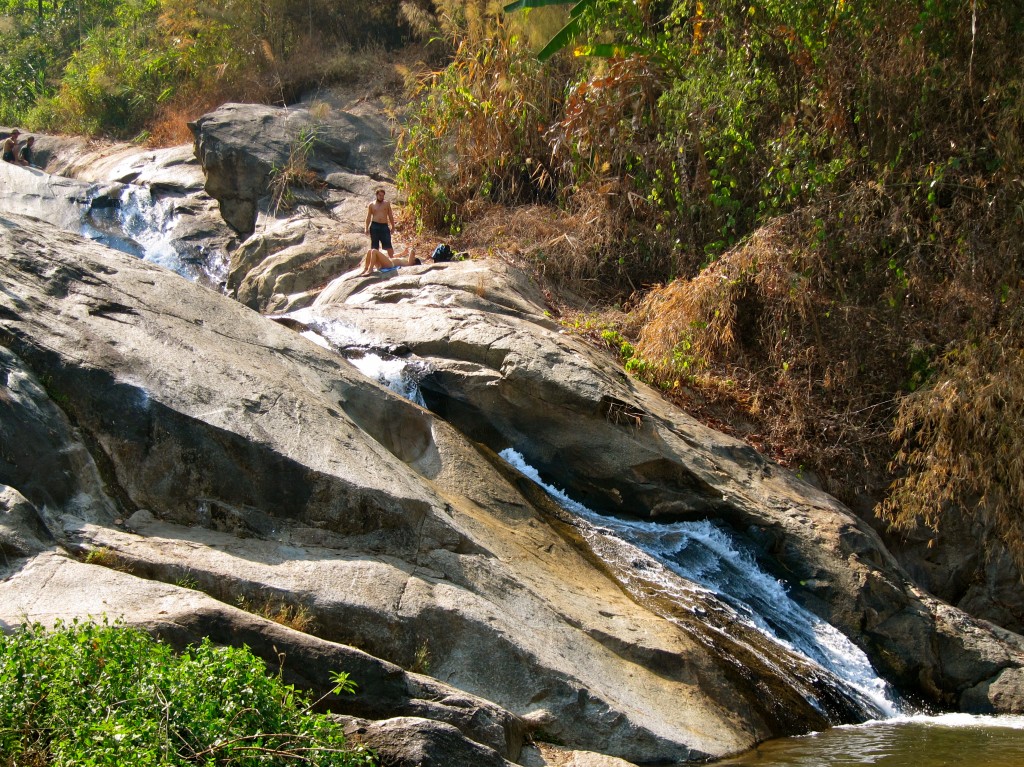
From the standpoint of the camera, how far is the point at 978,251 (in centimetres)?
1173

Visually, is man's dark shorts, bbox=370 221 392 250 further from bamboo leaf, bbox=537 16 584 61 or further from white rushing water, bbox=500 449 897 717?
white rushing water, bbox=500 449 897 717

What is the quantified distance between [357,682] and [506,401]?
5895 mm

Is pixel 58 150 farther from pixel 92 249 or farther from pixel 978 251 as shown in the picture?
pixel 978 251

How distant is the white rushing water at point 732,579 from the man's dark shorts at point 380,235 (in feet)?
20.9

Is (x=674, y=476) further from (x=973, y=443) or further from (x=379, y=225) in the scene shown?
(x=379, y=225)

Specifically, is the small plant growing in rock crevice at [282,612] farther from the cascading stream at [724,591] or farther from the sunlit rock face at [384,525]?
the cascading stream at [724,591]

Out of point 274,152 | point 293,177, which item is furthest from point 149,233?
point 293,177

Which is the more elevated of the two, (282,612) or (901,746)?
(282,612)

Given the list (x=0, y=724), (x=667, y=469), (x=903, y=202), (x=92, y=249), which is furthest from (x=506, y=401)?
(x=0, y=724)

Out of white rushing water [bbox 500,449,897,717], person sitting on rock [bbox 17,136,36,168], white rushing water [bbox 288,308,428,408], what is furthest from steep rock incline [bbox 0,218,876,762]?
person sitting on rock [bbox 17,136,36,168]

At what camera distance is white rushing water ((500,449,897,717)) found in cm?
936

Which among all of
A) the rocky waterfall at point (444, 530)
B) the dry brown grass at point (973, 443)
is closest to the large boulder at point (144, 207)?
the rocky waterfall at point (444, 530)

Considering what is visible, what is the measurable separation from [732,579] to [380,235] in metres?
8.35

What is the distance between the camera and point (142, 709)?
4406mm
